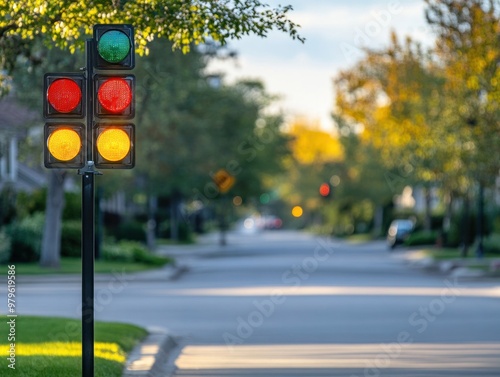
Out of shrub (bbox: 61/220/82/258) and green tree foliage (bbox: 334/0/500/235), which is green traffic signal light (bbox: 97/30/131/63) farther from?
shrub (bbox: 61/220/82/258)

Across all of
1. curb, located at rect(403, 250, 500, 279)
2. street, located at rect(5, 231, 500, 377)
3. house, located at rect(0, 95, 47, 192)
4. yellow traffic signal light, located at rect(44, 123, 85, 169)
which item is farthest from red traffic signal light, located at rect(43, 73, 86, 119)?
house, located at rect(0, 95, 47, 192)

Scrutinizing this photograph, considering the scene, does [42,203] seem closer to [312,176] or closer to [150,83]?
[150,83]

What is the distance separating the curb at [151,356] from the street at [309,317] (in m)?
0.24

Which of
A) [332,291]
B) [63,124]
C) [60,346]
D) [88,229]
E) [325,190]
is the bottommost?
[332,291]

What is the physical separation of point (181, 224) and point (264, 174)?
6228 millimetres

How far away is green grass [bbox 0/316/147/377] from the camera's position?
46.9 feet

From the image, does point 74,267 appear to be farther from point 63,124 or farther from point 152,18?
point 63,124

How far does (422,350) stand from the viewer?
18.3 metres

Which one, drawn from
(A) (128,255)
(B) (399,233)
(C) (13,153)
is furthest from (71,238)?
(B) (399,233)

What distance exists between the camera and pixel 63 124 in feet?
38.1

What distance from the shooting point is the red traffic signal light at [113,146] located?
38.1 feet

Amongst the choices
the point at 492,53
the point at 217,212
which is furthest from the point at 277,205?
the point at 492,53

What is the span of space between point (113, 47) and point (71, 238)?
3654cm

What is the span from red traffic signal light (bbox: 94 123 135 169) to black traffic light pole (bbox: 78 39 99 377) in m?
0.08
